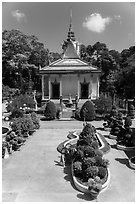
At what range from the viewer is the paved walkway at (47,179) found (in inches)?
332

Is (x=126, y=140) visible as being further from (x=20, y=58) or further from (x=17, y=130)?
(x=20, y=58)

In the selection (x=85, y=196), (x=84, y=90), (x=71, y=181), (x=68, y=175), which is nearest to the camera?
(x=85, y=196)

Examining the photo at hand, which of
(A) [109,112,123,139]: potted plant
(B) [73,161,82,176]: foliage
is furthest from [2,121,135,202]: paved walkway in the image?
(A) [109,112,123,139]: potted plant

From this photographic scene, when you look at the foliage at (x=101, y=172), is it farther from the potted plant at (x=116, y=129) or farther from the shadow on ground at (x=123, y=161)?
the potted plant at (x=116, y=129)

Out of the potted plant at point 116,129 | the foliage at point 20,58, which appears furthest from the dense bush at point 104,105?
the foliage at point 20,58

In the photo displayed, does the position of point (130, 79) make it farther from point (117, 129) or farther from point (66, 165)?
point (66, 165)

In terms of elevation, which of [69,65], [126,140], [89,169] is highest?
[69,65]

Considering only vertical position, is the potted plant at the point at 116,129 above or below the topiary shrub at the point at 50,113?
below

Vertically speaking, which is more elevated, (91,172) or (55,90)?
(55,90)

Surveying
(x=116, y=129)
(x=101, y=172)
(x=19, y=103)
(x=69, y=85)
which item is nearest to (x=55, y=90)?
(x=69, y=85)

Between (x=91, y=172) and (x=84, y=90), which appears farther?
(x=84, y=90)

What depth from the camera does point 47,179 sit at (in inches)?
396

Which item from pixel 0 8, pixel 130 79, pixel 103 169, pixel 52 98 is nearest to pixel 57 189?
pixel 103 169

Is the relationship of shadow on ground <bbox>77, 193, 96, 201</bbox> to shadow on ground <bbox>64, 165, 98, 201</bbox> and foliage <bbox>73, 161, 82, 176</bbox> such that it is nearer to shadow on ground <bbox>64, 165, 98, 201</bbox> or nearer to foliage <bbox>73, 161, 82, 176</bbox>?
shadow on ground <bbox>64, 165, 98, 201</bbox>
